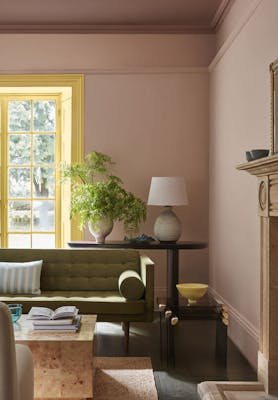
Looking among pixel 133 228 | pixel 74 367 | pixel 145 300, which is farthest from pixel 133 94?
pixel 74 367

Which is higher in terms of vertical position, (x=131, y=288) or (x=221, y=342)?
(x=131, y=288)

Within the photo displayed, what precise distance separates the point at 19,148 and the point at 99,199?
1.59 meters

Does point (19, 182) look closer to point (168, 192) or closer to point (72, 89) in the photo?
point (72, 89)

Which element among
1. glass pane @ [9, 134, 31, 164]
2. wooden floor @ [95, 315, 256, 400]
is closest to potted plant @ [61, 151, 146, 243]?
glass pane @ [9, 134, 31, 164]

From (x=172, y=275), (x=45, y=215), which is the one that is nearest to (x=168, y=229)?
(x=172, y=275)

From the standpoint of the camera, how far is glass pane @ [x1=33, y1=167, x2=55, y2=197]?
6328 mm

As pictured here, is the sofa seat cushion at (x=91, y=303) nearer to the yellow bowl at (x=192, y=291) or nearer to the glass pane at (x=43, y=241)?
the yellow bowl at (x=192, y=291)

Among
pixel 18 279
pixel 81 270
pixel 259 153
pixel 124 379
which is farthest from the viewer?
pixel 81 270

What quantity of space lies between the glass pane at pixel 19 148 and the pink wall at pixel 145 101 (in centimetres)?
76

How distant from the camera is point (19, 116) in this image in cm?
633

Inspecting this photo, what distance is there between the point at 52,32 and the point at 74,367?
13.4ft

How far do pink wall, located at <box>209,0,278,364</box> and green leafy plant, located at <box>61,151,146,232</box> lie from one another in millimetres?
876

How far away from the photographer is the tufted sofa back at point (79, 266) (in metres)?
4.80

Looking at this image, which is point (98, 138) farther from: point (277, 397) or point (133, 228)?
point (277, 397)
